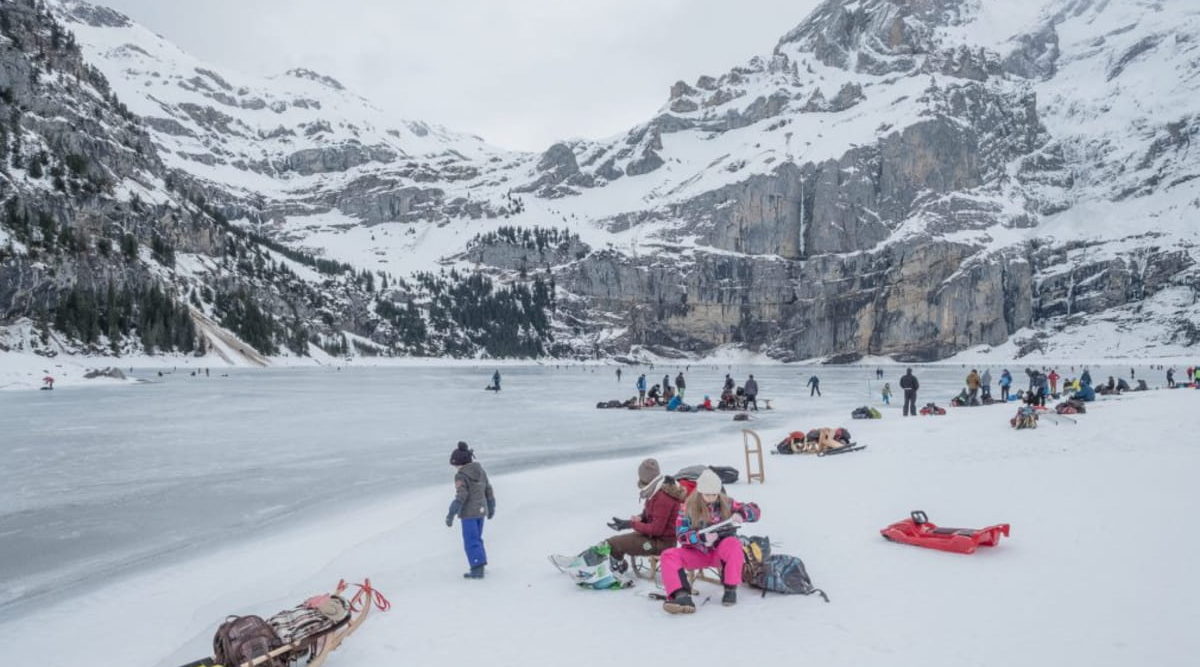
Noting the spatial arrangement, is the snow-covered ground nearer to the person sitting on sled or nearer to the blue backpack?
the blue backpack

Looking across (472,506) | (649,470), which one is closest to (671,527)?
(649,470)

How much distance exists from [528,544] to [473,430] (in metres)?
15.3

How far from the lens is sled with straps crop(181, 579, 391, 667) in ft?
17.0

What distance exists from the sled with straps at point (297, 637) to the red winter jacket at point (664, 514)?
3.00 metres

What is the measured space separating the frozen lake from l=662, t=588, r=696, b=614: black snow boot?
22.5 ft

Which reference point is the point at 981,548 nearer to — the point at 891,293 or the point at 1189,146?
the point at 891,293

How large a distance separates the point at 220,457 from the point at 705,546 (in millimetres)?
15415

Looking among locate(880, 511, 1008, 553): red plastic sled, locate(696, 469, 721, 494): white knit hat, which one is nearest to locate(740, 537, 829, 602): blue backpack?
locate(696, 469, 721, 494): white knit hat

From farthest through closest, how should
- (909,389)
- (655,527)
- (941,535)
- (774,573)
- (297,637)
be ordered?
1. (909,389)
2. (941,535)
3. (655,527)
4. (774,573)
5. (297,637)

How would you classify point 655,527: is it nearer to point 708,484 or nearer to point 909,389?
point 708,484

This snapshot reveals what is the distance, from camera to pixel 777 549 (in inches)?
332

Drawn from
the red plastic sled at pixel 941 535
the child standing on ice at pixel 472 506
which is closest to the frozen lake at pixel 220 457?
the child standing on ice at pixel 472 506

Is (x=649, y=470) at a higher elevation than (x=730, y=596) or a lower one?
higher

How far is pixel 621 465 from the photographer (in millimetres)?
16578
